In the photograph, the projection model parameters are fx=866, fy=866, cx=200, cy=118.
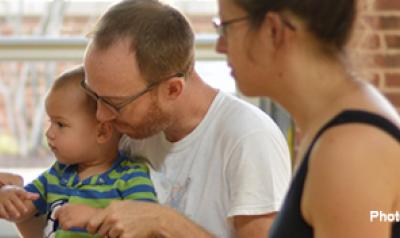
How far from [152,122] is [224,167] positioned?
0.63ft

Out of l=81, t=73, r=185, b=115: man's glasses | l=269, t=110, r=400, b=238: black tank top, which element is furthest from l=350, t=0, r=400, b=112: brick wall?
l=269, t=110, r=400, b=238: black tank top

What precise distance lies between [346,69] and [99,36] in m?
0.70

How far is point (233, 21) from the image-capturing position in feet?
4.75

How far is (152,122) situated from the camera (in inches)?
77.1

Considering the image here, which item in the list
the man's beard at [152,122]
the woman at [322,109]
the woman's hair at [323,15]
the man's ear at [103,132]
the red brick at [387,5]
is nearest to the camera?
the woman at [322,109]

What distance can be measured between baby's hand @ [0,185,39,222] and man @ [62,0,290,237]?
0.76 ft

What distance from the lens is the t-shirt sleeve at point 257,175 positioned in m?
1.85

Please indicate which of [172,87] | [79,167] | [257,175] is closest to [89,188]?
[79,167]

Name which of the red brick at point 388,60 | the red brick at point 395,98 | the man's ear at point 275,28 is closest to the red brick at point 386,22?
the red brick at point 388,60

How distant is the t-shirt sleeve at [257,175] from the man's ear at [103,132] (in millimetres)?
323

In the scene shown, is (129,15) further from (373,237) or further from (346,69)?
(373,237)

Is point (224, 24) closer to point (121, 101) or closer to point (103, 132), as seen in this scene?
point (121, 101)

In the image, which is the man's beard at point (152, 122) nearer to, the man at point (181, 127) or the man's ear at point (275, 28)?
the man at point (181, 127)

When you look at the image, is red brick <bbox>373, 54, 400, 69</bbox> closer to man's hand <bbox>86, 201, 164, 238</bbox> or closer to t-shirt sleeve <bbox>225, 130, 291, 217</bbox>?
t-shirt sleeve <bbox>225, 130, 291, 217</bbox>
